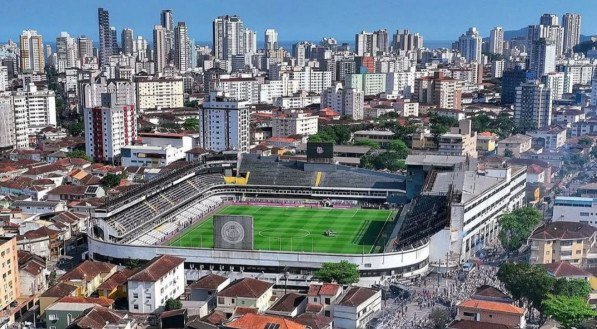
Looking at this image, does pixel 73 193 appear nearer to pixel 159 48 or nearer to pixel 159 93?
pixel 159 93

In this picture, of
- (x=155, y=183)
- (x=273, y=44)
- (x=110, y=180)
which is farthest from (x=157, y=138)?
(x=273, y=44)

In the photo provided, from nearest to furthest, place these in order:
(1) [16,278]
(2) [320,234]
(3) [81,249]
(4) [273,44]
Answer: (1) [16,278] < (3) [81,249] < (2) [320,234] < (4) [273,44]

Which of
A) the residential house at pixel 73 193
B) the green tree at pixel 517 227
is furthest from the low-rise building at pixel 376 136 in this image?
the green tree at pixel 517 227

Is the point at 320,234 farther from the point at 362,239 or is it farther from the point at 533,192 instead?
the point at 533,192

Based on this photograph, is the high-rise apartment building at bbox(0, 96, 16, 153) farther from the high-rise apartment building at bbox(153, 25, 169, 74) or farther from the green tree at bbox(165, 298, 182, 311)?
the high-rise apartment building at bbox(153, 25, 169, 74)

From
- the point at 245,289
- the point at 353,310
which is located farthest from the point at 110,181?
the point at 353,310

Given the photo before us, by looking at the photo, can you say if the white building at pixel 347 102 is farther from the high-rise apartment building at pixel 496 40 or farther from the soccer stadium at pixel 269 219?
the high-rise apartment building at pixel 496 40

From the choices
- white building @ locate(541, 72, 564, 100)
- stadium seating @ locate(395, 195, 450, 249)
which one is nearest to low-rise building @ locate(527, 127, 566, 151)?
stadium seating @ locate(395, 195, 450, 249)

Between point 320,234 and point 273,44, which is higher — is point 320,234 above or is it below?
below
